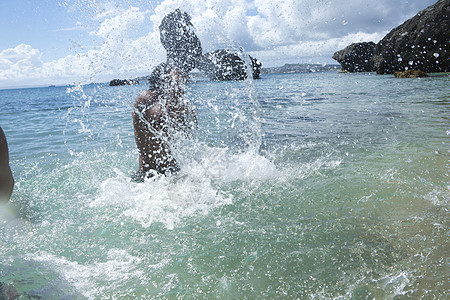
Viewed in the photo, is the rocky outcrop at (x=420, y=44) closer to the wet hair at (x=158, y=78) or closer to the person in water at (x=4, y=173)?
the wet hair at (x=158, y=78)

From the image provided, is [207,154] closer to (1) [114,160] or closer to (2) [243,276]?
(1) [114,160]

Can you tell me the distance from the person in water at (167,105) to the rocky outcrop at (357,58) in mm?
57067

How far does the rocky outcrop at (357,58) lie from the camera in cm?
5275

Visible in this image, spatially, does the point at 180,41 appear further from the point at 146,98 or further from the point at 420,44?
the point at 420,44

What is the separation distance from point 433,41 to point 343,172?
4231 cm

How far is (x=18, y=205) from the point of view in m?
3.85

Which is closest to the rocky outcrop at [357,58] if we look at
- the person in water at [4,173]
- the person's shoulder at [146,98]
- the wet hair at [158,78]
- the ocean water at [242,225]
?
the ocean water at [242,225]

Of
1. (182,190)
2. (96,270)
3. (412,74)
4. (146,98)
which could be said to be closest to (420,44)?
(412,74)

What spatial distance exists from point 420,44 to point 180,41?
44.3 metres

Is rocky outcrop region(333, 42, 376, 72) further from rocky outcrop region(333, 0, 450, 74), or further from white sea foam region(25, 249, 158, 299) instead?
white sea foam region(25, 249, 158, 299)

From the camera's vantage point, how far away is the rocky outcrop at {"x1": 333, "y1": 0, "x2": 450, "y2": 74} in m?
33.9

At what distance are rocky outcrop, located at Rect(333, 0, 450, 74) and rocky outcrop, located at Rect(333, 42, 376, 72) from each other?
9.16 meters

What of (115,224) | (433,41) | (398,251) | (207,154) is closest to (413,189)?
(398,251)

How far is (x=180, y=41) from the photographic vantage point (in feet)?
13.5
